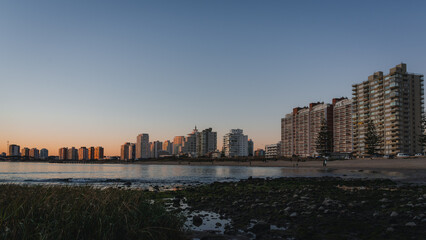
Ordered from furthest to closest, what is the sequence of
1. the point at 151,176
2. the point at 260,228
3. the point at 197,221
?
the point at 151,176
the point at 197,221
the point at 260,228

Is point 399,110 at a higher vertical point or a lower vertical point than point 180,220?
higher

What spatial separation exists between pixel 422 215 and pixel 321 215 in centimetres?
328

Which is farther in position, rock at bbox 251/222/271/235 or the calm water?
the calm water

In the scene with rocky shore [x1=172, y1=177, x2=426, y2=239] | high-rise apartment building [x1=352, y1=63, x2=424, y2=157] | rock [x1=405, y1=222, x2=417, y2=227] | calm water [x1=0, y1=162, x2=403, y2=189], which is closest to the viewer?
rocky shore [x1=172, y1=177, x2=426, y2=239]

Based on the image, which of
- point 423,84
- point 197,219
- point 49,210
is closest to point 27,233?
point 49,210

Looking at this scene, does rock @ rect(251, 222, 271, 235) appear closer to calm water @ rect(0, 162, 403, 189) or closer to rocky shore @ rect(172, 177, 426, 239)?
rocky shore @ rect(172, 177, 426, 239)

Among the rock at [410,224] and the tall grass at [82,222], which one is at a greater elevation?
the tall grass at [82,222]

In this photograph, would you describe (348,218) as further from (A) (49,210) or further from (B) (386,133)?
(B) (386,133)

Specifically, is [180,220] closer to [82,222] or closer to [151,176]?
[82,222]

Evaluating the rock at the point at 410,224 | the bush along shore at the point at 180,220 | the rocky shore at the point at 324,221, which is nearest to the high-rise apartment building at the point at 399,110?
the rocky shore at the point at 324,221

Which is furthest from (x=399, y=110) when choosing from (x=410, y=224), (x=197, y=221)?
(x=197, y=221)

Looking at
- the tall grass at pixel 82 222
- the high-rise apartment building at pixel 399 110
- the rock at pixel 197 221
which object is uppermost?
the high-rise apartment building at pixel 399 110

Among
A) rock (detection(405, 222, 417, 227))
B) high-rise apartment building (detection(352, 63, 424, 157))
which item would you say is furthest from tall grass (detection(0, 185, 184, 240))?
high-rise apartment building (detection(352, 63, 424, 157))

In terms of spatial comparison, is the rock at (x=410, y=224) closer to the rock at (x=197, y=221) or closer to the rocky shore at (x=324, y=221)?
the rocky shore at (x=324, y=221)
